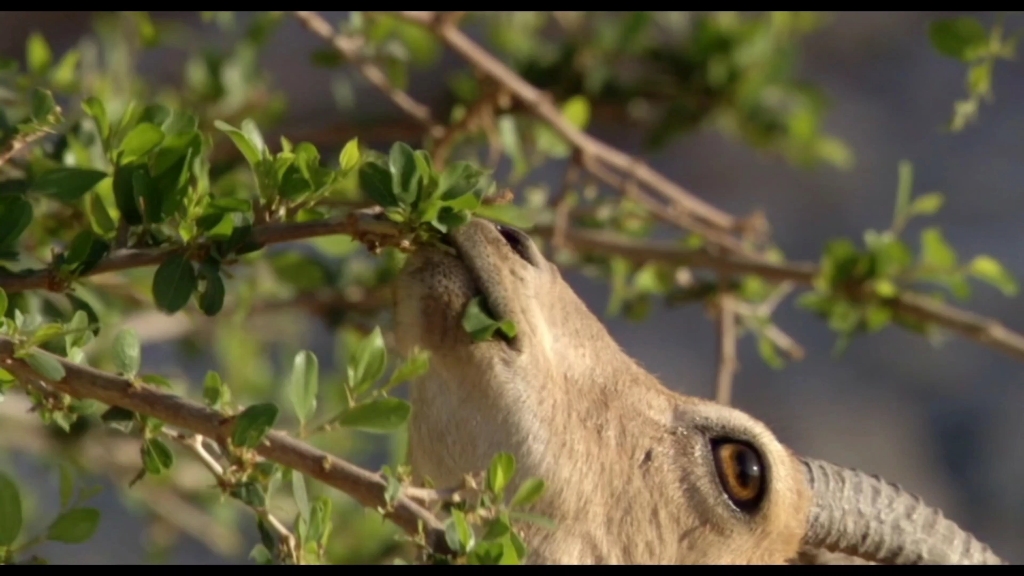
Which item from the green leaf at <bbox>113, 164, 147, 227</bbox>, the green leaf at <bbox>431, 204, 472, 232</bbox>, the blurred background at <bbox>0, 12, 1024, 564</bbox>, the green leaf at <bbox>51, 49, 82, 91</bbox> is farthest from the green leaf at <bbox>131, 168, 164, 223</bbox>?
the blurred background at <bbox>0, 12, 1024, 564</bbox>

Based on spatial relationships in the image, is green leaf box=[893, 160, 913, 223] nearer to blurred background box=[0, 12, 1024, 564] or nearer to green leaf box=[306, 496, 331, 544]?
green leaf box=[306, 496, 331, 544]

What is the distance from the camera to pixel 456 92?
4121 mm

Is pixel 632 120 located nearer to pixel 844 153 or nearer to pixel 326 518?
pixel 844 153

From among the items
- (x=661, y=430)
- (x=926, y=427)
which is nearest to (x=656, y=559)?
(x=661, y=430)

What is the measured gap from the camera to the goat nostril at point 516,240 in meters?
2.18

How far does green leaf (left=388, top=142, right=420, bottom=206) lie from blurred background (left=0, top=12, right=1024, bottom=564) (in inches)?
253

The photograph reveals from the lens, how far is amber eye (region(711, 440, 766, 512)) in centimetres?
251

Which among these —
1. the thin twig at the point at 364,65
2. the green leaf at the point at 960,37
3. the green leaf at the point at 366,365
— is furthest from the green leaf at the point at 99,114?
the green leaf at the point at 960,37

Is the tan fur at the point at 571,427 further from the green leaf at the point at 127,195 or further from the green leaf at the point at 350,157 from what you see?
the green leaf at the point at 127,195

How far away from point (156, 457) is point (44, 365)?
0.67ft

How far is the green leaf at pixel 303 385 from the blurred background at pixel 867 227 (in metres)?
6.48

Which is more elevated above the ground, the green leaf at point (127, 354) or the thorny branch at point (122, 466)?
the green leaf at point (127, 354)

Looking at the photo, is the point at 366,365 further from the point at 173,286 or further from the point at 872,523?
the point at 872,523

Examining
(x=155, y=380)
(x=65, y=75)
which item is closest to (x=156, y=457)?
(x=155, y=380)
